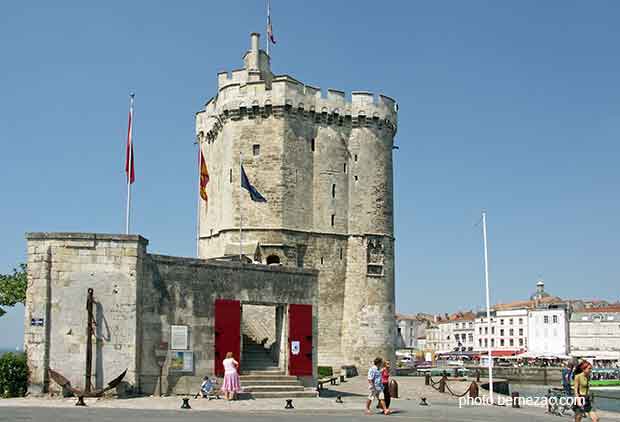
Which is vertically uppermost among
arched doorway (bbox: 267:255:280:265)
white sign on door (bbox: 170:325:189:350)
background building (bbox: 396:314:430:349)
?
arched doorway (bbox: 267:255:280:265)

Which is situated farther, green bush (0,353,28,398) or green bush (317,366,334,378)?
green bush (317,366,334,378)

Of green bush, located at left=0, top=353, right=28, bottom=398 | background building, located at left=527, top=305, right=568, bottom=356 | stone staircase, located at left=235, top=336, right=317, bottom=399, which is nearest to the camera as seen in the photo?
green bush, located at left=0, top=353, right=28, bottom=398

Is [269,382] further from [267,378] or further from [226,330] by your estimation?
[226,330]

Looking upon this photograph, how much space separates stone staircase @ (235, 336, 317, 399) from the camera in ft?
87.8

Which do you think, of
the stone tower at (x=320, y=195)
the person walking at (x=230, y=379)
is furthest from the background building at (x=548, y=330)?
the person walking at (x=230, y=379)

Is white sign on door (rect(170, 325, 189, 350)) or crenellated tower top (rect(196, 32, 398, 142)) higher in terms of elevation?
crenellated tower top (rect(196, 32, 398, 142))

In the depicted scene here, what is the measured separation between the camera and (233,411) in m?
22.0

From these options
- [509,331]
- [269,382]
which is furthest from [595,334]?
[269,382]

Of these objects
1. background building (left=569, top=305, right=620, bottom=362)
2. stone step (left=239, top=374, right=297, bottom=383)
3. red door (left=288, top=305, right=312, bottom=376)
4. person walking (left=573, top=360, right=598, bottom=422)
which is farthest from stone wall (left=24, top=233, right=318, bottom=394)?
background building (left=569, top=305, right=620, bottom=362)

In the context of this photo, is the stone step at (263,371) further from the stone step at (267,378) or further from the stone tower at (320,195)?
the stone tower at (320,195)

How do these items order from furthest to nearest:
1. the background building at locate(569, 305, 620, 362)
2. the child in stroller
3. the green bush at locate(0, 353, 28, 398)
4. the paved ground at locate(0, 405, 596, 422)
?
the background building at locate(569, 305, 620, 362) → the child in stroller → the green bush at locate(0, 353, 28, 398) → the paved ground at locate(0, 405, 596, 422)

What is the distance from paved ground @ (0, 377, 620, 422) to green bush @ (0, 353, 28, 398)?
2.95 ft

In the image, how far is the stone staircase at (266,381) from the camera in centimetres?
2677

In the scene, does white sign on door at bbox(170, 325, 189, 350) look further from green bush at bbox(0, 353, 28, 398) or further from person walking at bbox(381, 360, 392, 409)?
person walking at bbox(381, 360, 392, 409)
